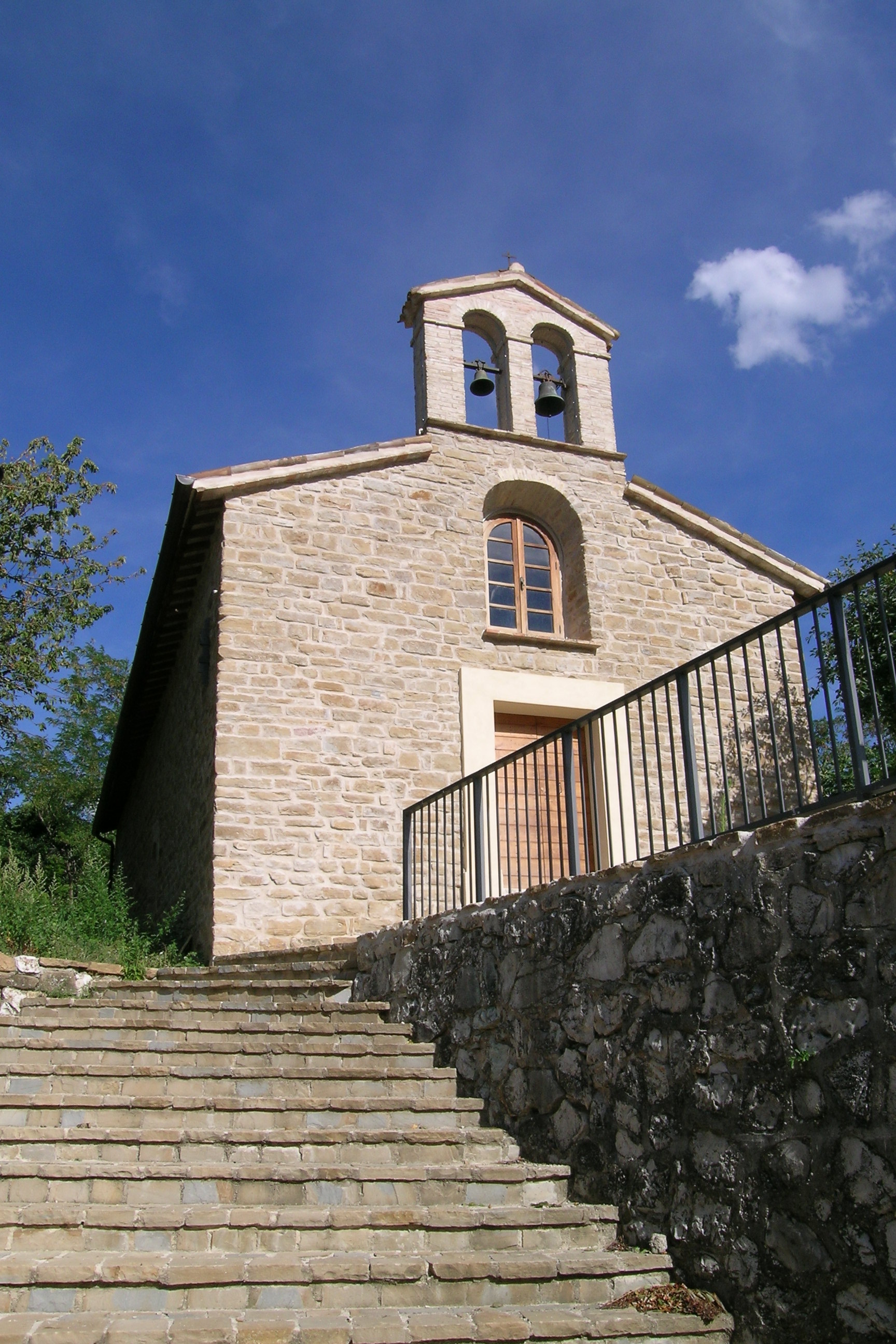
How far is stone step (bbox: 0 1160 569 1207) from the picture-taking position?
4570 millimetres

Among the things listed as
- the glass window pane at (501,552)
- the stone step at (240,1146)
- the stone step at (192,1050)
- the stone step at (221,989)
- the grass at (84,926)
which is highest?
the glass window pane at (501,552)

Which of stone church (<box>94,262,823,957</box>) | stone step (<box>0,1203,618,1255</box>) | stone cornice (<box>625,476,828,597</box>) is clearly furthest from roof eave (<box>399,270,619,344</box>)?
stone step (<box>0,1203,618,1255</box>)

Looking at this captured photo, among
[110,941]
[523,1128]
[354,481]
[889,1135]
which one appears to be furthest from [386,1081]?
[354,481]

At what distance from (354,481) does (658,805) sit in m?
4.45

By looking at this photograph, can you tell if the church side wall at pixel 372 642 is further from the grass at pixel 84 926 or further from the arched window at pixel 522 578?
the grass at pixel 84 926

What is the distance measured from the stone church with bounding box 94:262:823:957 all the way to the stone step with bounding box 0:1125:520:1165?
3819 millimetres

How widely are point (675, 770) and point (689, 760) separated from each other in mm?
89

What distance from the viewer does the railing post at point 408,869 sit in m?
8.05

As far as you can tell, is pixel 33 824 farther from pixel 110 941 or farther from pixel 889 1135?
pixel 889 1135

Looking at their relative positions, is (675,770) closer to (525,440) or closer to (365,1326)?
(365,1326)

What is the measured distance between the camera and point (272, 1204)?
4672 mm

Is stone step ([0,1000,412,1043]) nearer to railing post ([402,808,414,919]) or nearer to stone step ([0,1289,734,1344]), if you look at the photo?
railing post ([402,808,414,919])

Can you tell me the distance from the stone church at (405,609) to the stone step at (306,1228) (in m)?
4.42

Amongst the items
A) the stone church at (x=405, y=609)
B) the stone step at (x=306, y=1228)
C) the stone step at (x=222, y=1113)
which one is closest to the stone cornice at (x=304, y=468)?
the stone church at (x=405, y=609)
